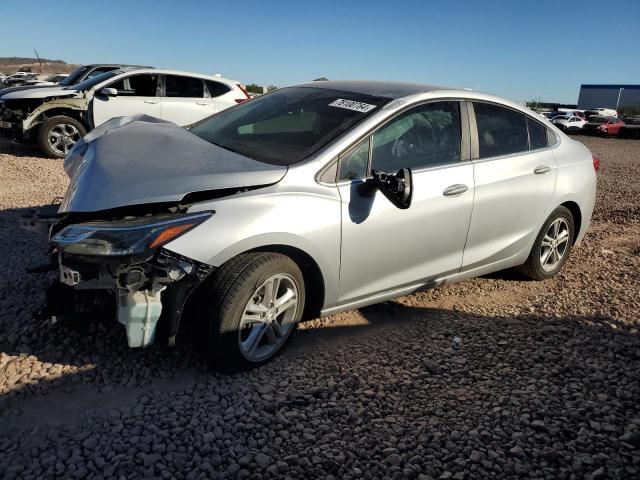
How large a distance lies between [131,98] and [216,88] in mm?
1619

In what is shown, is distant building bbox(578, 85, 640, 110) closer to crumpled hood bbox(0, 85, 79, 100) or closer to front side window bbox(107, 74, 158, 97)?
front side window bbox(107, 74, 158, 97)

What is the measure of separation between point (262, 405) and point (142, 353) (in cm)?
86

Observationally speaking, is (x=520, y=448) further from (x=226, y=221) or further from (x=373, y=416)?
(x=226, y=221)

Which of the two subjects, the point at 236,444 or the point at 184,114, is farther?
the point at 184,114

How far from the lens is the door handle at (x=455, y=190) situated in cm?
361

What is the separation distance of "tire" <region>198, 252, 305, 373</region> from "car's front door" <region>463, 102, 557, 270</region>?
1574mm

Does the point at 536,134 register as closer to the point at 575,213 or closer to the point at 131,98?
the point at 575,213

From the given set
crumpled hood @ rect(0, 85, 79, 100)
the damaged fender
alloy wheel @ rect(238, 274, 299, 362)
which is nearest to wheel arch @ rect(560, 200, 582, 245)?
alloy wheel @ rect(238, 274, 299, 362)

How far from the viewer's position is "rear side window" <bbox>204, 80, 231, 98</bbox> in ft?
32.9

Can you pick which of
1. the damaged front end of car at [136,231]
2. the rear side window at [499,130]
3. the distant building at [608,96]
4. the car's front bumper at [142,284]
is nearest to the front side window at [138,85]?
the damaged front end of car at [136,231]

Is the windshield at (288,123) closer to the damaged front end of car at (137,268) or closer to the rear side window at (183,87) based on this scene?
the damaged front end of car at (137,268)

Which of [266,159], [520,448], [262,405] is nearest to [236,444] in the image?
[262,405]

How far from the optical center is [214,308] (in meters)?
2.79

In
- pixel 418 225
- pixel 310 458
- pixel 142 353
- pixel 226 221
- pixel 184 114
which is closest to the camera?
pixel 310 458
